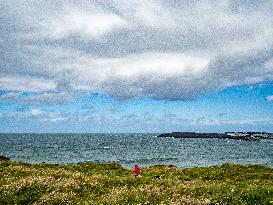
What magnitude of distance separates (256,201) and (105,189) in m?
10.3

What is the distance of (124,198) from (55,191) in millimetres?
5111

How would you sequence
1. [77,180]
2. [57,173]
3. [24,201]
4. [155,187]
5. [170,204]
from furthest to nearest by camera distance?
[57,173], [77,180], [155,187], [24,201], [170,204]

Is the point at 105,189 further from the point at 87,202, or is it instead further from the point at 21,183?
the point at 21,183

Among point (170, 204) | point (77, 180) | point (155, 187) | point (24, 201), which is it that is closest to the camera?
point (170, 204)

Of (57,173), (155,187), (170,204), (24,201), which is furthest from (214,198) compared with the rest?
(57,173)

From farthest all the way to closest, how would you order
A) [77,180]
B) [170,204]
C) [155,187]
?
[77,180], [155,187], [170,204]

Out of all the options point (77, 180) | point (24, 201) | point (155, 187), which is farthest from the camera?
point (77, 180)

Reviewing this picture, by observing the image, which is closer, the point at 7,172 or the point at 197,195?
the point at 197,195

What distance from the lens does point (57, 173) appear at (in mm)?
32094

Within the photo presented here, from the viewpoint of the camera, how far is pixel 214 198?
23.1 metres

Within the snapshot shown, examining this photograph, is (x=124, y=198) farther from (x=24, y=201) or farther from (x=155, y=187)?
(x=24, y=201)

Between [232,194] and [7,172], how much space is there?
66.4 feet

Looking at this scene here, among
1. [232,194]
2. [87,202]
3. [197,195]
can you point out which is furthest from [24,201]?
[232,194]

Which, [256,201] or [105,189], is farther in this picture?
[105,189]
